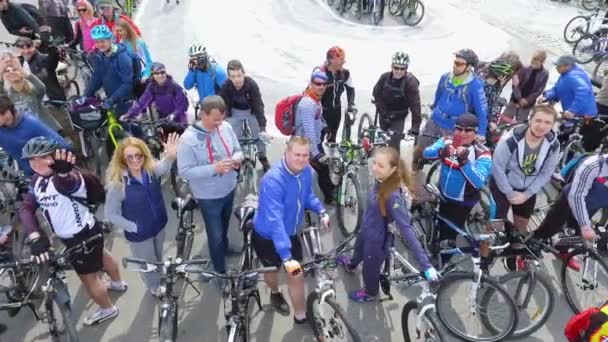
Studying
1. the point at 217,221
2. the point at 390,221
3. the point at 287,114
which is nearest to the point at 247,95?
the point at 287,114

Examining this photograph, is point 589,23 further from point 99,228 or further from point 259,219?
point 99,228

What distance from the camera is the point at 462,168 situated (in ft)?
16.4

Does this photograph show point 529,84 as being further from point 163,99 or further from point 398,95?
point 163,99

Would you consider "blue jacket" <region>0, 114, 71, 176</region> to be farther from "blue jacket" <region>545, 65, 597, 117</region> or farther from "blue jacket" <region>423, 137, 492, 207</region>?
"blue jacket" <region>545, 65, 597, 117</region>

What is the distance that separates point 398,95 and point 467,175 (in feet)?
6.83

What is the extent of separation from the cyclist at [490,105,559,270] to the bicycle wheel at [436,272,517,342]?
2.73ft

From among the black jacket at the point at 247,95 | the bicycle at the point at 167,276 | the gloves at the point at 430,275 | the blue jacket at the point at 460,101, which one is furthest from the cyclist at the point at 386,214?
the black jacket at the point at 247,95

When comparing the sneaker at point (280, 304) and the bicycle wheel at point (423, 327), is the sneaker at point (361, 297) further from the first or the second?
the sneaker at point (280, 304)

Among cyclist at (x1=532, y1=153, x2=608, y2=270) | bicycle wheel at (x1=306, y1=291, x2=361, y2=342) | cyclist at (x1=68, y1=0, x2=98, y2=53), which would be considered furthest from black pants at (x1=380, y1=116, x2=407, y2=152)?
cyclist at (x1=68, y1=0, x2=98, y2=53)

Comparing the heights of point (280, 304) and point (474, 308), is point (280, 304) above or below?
below

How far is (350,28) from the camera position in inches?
584

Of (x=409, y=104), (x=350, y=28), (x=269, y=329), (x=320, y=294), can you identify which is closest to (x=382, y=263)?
(x=320, y=294)

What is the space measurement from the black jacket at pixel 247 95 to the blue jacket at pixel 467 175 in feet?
8.19

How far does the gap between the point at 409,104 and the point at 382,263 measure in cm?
266
